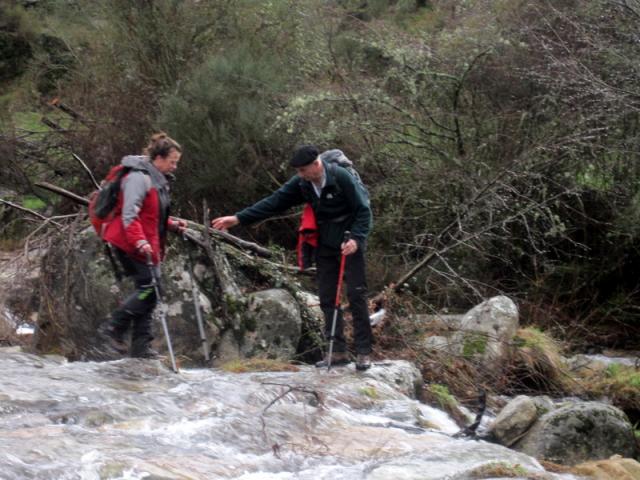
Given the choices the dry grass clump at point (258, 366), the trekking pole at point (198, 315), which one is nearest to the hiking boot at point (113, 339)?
the trekking pole at point (198, 315)

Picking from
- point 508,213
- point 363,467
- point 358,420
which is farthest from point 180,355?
point 508,213

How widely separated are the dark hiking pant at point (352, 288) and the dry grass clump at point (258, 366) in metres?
0.97

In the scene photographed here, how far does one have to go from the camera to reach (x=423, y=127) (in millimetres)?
15602

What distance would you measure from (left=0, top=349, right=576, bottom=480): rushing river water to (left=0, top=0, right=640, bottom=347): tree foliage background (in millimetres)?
4336

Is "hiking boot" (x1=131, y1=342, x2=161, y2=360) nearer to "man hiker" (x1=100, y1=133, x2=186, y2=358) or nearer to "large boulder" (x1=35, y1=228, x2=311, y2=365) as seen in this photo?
"man hiker" (x1=100, y1=133, x2=186, y2=358)

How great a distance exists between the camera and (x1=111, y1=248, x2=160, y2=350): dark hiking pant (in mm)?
8273

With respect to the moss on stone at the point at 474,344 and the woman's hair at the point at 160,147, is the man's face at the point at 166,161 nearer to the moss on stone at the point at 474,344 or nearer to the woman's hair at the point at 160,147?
the woman's hair at the point at 160,147

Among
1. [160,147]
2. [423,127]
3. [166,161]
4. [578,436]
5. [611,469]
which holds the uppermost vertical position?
[160,147]

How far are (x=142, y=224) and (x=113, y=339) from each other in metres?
1.16

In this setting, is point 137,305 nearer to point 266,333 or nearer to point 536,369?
point 266,333

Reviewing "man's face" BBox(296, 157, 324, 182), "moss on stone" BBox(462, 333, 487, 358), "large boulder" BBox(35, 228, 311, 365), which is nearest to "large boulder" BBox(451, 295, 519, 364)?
"moss on stone" BBox(462, 333, 487, 358)

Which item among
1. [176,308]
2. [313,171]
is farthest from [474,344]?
[313,171]

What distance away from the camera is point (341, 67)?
56.5 feet

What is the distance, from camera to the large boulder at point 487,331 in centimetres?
1106
